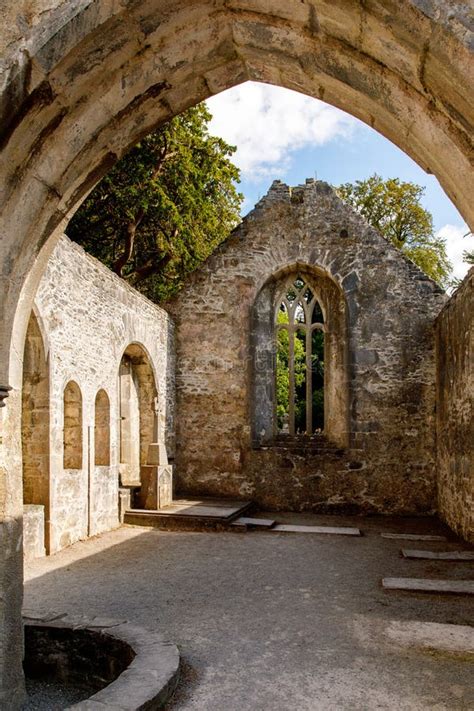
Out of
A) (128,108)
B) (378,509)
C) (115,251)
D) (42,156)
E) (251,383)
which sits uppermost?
(115,251)

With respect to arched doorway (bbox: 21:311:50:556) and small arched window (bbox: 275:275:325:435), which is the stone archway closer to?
arched doorway (bbox: 21:311:50:556)

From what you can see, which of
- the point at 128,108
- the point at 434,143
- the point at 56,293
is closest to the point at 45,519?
the point at 56,293

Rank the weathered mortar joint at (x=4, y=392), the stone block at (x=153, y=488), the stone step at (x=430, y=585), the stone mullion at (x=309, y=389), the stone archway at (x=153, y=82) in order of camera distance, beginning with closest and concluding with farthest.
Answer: the stone archway at (x=153, y=82)
the weathered mortar joint at (x=4, y=392)
the stone step at (x=430, y=585)
the stone block at (x=153, y=488)
the stone mullion at (x=309, y=389)

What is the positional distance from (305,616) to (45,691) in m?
2.25

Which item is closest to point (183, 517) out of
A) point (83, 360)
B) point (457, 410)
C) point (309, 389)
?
point (83, 360)

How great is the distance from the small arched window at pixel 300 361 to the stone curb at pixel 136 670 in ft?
28.4

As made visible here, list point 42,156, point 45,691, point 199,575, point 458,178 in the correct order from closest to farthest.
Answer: point 458,178 < point 42,156 < point 45,691 < point 199,575

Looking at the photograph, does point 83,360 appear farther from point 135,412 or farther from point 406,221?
point 406,221

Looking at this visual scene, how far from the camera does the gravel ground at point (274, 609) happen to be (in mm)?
3662

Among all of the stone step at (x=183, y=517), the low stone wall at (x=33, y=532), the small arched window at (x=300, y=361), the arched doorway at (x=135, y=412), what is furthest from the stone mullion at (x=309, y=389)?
the low stone wall at (x=33, y=532)

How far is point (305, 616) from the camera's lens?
5.23 m

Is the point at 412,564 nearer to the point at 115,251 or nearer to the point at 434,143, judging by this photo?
the point at 434,143

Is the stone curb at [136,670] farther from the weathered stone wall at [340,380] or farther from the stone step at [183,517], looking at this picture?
the weathered stone wall at [340,380]

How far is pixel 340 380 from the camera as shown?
40.4 feet
